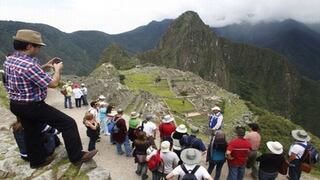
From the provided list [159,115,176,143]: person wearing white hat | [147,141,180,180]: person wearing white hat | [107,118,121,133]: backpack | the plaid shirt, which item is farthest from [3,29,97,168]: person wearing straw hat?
[107,118,121,133]: backpack

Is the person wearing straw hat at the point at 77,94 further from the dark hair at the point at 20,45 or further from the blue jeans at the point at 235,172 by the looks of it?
the dark hair at the point at 20,45

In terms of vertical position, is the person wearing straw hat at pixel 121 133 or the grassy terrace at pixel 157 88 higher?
the person wearing straw hat at pixel 121 133

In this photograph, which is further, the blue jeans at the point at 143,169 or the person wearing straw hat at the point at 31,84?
the blue jeans at the point at 143,169

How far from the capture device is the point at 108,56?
14050cm

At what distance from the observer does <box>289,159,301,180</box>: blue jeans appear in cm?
1202

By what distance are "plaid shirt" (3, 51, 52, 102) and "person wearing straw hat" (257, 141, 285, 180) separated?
6578mm

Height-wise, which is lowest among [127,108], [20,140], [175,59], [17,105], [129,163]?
[175,59]

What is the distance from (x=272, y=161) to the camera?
1124cm

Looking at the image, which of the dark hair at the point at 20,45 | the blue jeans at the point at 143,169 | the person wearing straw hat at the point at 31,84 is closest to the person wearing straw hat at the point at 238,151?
the blue jeans at the point at 143,169

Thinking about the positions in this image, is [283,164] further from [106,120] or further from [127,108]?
[127,108]

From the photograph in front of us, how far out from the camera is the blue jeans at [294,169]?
12023mm

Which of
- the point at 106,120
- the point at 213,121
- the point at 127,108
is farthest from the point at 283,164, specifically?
the point at 127,108

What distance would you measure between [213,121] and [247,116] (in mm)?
33055

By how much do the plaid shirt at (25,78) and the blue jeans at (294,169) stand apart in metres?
7.91
